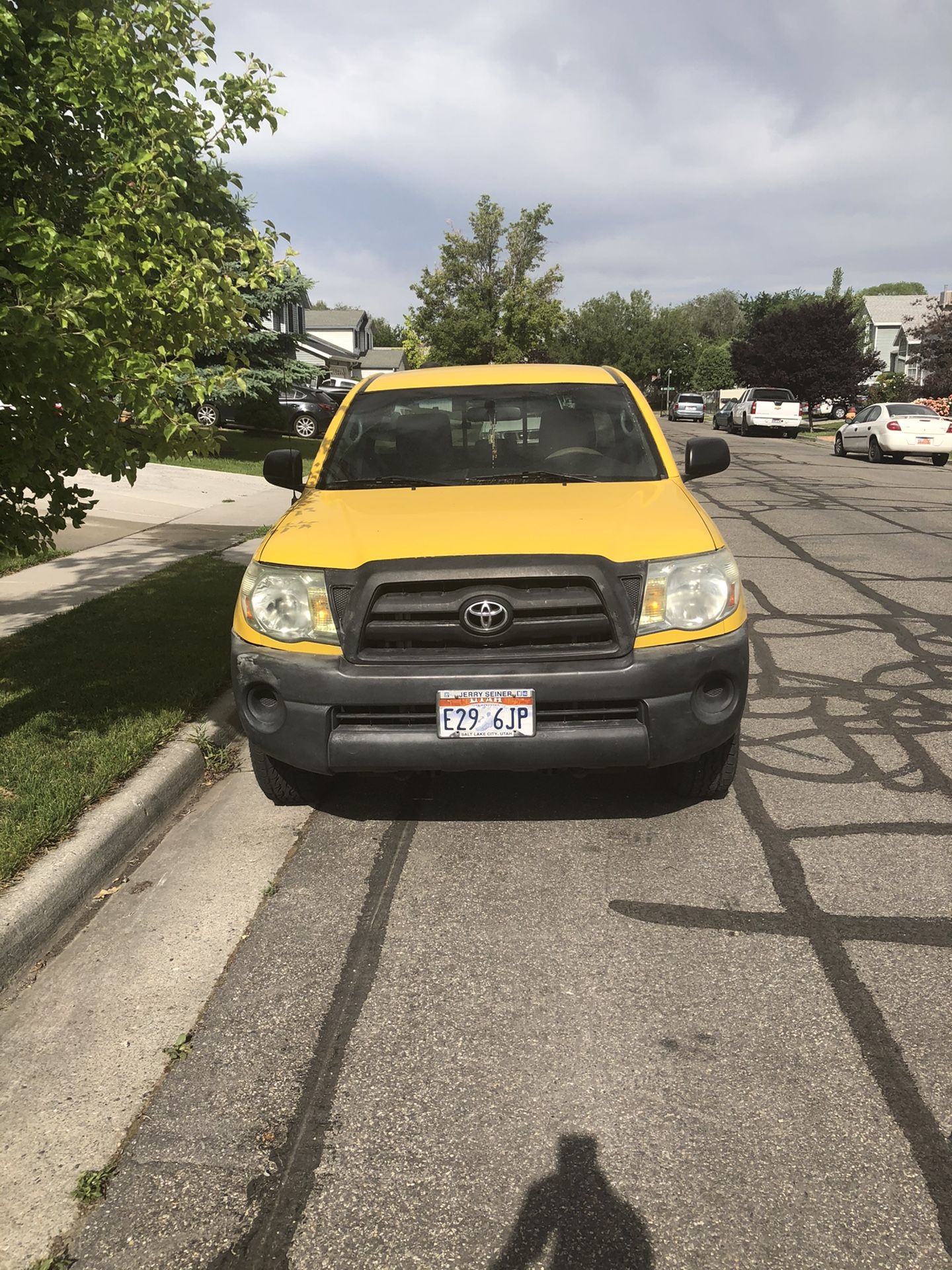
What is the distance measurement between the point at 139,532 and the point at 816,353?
128ft

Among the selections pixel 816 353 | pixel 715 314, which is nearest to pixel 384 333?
pixel 715 314

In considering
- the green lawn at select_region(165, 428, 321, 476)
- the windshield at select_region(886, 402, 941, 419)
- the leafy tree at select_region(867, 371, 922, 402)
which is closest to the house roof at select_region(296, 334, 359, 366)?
the green lawn at select_region(165, 428, 321, 476)

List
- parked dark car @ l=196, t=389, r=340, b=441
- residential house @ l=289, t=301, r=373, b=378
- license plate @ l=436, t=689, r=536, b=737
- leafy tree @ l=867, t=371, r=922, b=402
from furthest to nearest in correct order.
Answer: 1. residential house @ l=289, t=301, r=373, b=378
2. leafy tree @ l=867, t=371, r=922, b=402
3. parked dark car @ l=196, t=389, r=340, b=441
4. license plate @ l=436, t=689, r=536, b=737

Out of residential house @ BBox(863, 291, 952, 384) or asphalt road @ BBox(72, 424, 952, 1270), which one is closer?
asphalt road @ BBox(72, 424, 952, 1270)

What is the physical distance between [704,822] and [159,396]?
9.10 feet

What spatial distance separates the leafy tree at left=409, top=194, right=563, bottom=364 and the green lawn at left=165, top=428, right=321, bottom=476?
2083 cm

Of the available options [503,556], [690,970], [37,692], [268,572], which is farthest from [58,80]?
[690,970]

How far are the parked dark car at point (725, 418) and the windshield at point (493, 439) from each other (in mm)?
36880

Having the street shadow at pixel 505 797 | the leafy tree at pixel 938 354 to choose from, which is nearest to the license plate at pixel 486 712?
the street shadow at pixel 505 797

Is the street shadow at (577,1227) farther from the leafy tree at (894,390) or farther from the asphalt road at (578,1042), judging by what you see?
the leafy tree at (894,390)

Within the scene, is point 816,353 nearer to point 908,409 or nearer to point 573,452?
point 908,409

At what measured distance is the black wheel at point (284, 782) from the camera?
4.12 m

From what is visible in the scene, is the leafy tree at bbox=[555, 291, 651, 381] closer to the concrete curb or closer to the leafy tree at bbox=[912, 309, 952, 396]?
the leafy tree at bbox=[912, 309, 952, 396]

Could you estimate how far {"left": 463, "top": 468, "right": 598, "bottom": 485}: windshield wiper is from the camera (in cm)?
447
